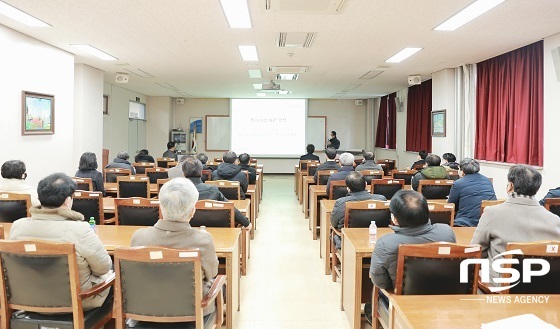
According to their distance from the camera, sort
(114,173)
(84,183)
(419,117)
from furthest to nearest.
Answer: (419,117) → (114,173) → (84,183)

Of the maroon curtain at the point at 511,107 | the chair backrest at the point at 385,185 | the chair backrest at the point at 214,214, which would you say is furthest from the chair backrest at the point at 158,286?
the maroon curtain at the point at 511,107

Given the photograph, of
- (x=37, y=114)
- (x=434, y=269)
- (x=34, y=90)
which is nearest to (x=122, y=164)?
(x=37, y=114)

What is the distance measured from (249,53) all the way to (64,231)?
516cm

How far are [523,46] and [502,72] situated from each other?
2.44ft

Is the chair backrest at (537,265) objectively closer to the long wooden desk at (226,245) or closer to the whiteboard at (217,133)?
the long wooden desk at (226,245)

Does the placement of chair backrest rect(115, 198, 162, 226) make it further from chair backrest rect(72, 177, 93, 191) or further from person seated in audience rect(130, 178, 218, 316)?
chair backrest rect(72, 177, 93, 191)

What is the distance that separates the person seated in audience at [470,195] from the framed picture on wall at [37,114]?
562 centimetres

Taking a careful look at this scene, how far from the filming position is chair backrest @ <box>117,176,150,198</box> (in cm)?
536

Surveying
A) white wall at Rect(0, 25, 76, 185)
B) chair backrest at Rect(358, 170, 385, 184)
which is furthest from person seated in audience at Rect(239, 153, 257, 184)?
white wall at Rect(0, 25, 76, 185)

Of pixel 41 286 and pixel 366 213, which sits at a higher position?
pixel 366 213

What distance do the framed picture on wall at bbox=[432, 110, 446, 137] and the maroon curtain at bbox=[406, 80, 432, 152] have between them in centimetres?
88

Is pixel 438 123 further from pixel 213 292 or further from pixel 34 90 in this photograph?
pixel 213 292

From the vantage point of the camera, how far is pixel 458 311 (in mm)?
1811

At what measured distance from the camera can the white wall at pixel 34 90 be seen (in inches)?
216
